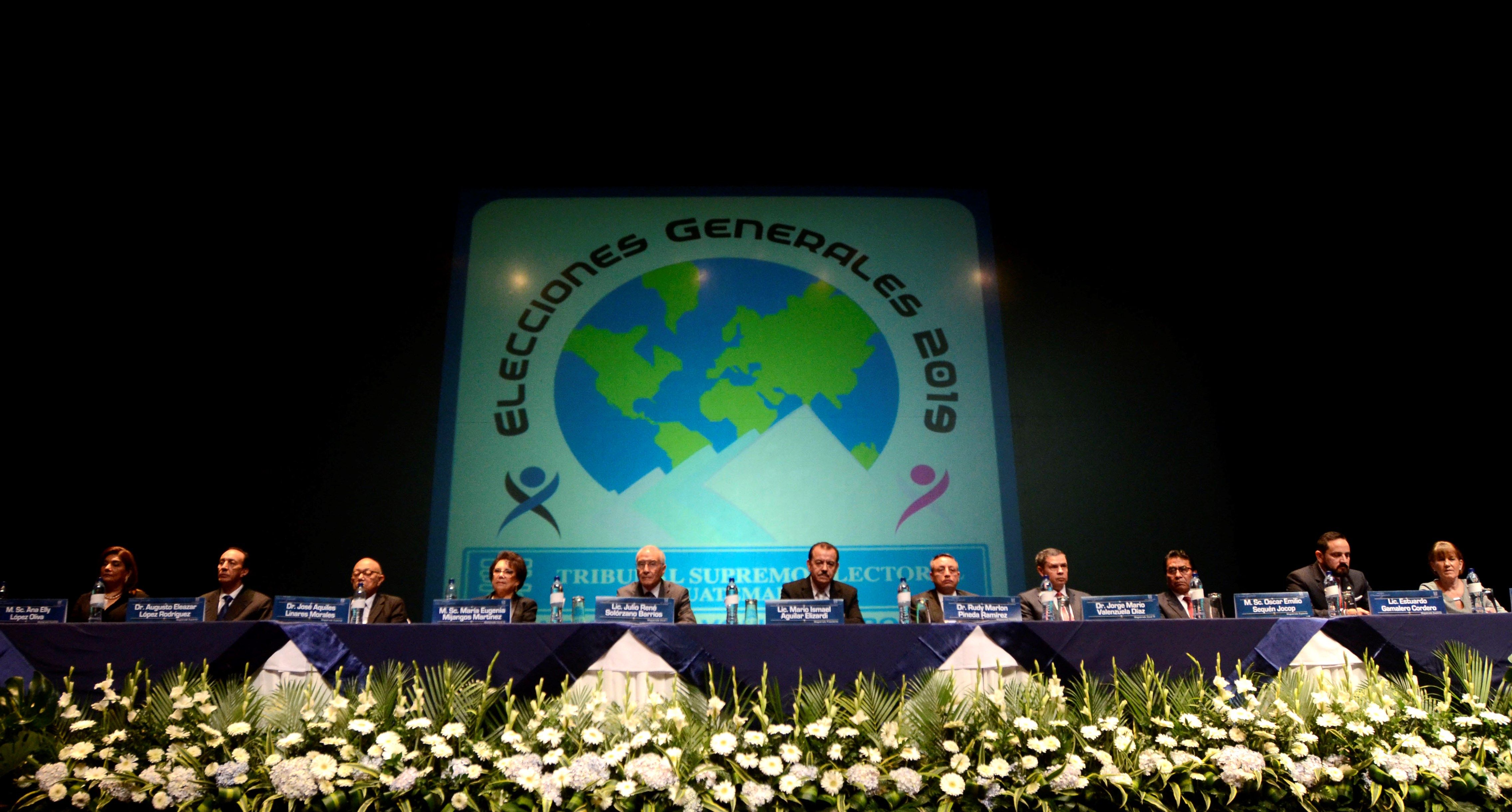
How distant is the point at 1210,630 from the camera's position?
89.3 inches

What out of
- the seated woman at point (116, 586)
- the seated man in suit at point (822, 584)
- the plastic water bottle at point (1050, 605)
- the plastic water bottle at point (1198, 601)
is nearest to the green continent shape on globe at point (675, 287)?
Result: the seated man in suit at point (822, 584)

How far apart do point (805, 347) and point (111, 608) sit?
3.64 metres

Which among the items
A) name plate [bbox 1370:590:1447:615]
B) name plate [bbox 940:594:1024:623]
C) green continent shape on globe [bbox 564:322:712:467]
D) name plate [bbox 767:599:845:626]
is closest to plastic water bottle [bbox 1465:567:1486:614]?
name plate [bbox 1370:590:1447:615]

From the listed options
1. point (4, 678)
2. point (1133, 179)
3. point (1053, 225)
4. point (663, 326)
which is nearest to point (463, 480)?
point (663, 326)

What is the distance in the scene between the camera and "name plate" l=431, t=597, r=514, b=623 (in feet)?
8.81

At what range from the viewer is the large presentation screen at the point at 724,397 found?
4.88 meters

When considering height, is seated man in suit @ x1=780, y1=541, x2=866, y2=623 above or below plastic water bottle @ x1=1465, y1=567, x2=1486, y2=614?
above

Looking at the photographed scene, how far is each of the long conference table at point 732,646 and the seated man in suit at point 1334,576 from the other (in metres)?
1.97

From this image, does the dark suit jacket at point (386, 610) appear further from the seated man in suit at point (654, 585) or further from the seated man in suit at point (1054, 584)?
the seated man in suit at point (1054, 584)

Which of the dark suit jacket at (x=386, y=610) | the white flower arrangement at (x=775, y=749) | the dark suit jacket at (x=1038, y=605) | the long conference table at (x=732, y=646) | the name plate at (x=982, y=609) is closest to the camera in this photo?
the white flower arrangement at (x=775, y=749)

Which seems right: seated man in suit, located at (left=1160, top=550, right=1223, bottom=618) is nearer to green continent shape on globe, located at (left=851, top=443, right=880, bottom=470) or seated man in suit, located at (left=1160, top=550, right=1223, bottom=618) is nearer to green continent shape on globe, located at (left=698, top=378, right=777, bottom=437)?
green continent shape on globe, located at (left=851, top=443, right=880, bottom=470)

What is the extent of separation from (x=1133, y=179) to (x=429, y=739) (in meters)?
5.23

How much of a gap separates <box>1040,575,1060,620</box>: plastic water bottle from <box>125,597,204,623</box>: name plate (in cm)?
281

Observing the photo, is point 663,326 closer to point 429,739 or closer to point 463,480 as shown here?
point 463,480
